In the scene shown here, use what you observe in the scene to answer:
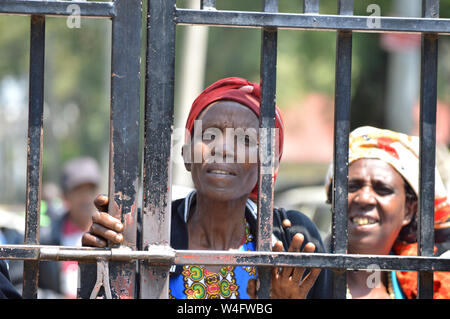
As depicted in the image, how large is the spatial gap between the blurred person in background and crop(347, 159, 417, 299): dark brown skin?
10.2ft

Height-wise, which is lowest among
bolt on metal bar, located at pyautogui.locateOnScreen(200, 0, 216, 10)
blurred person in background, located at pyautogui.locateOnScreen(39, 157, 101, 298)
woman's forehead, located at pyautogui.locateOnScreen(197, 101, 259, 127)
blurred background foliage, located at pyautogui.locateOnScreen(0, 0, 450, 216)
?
blurred person in background, located at pyautogui.locateOnScreen(39, 157, 101, 298)

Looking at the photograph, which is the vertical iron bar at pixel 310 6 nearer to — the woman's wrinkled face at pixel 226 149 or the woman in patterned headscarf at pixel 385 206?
the woman's wrinkled face at pixel 226 149

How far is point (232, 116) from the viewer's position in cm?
253

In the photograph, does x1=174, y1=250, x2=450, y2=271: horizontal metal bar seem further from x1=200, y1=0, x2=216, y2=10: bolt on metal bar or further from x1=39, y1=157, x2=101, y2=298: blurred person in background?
x1=39, y1=157, x2=101, y2=298: blurred person in background

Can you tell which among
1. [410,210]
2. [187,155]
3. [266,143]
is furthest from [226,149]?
[410,210]

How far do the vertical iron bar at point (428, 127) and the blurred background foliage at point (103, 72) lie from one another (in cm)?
73

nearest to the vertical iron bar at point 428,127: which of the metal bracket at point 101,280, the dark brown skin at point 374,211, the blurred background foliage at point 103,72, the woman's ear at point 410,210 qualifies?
the blurred background foliage at point 103,72

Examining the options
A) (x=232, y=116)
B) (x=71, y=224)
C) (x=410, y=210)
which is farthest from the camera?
(x=71, y=224)

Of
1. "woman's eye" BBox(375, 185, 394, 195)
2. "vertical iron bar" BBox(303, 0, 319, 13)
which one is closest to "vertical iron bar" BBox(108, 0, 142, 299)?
"vertical iron bar" BBox(303, 0, 319, 13)

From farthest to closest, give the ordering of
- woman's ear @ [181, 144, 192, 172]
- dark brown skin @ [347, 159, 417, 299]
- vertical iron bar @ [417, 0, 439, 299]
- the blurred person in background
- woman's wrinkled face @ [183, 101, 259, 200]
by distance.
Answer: the blurred person in background → dark brown skin @ [347, 159, 417, 299] → woman's ear @ [181, 144, 192, 172] → woman's wrinkled face @ [183, 101, 259, 200] → vertical iron bar @ [417, 0, 439, 299]

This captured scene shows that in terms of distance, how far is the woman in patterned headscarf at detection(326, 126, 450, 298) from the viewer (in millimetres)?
3191

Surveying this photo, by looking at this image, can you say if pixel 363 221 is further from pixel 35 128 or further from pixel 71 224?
pixel 71 224

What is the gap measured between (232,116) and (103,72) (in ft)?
61.6

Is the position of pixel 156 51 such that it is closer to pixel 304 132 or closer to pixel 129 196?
pixel 129 196
